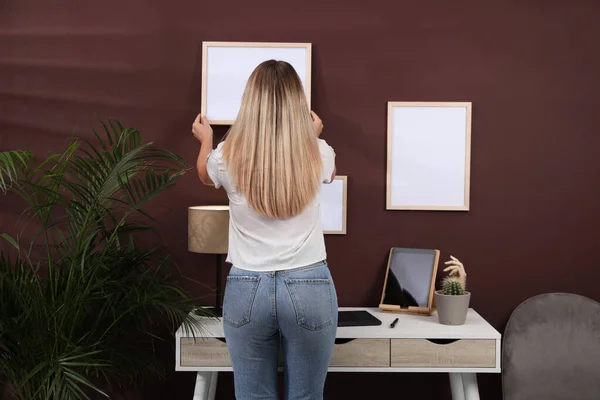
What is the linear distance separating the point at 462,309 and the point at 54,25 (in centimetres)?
216

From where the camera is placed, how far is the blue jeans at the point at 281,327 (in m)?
1.85

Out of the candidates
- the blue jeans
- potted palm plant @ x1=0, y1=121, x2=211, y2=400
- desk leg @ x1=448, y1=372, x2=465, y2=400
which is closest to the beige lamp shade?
potted palm plant @ x1=0, y1=121, x2=211, y2=400

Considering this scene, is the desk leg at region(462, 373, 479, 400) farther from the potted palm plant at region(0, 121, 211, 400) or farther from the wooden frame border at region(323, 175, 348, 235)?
the potted palm plant at region(0, 121, 211, 400)

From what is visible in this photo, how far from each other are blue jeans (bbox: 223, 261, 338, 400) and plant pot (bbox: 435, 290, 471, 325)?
31.6 inches

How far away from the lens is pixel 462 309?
2.60m

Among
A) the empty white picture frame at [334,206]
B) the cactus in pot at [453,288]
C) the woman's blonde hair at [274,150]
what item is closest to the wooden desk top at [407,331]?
the cactus in pot at [453,288]

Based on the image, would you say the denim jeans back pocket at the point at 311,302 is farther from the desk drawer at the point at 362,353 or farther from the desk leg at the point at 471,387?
the desk leg at the point at 471,387

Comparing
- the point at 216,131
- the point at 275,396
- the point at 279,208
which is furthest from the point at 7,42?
the point at 275,396

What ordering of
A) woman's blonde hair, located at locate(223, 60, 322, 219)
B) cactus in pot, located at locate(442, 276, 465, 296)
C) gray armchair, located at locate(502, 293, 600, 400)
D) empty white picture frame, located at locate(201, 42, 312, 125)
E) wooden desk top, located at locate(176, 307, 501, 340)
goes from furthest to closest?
1. empty white picture frame, located at locate(201, 42, 312, 125)
2. gray armchair, located at locate(502, 293, 600, 400)
3. cactus in pot, located at locate(442, 276, 465, 296)
4. wooden desk top, located at locate(176, 307, 501, 340)
5. woman's blonde hair, located at locate(223, 60, 322, 219)

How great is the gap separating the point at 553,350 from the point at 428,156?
0.99 meters

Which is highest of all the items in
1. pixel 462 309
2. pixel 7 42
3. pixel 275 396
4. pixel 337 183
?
pixel 7 42

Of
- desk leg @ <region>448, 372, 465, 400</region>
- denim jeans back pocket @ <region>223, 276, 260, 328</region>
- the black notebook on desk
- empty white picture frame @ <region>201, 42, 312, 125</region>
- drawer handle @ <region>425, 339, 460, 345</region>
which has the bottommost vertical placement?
desk leg @ <region>448, 372, 465, 400</region>

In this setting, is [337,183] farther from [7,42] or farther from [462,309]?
[7,42]

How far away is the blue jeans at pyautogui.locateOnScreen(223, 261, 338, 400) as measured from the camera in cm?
185
